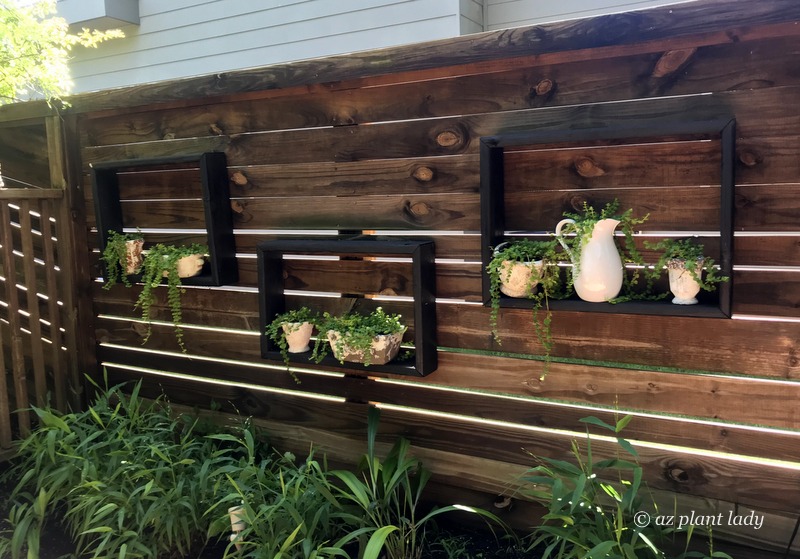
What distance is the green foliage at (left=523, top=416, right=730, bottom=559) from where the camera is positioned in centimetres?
179

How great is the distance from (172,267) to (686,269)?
2044 millimetres

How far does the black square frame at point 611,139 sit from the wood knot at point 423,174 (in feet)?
0.95

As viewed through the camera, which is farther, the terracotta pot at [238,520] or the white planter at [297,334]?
the white planter at [297,334]

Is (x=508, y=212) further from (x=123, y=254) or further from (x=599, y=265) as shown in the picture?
(x=123, y=254)

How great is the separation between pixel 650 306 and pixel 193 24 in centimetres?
Answer: 408

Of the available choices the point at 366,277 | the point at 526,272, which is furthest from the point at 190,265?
the point at 526,272

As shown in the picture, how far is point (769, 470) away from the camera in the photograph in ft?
6.15

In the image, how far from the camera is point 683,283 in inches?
69.6

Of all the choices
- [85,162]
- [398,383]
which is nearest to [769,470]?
[398,383]

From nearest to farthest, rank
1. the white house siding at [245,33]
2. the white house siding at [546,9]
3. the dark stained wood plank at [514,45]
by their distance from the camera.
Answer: the dark stained wood plank at [514,45]
the white house siding at [546,9]
the white house siding at [245,33]

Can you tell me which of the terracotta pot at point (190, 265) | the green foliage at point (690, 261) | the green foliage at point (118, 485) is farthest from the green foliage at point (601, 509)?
the terracotta pot at point (190, 265)

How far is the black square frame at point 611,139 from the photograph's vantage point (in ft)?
5.52

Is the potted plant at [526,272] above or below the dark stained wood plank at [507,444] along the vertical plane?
above

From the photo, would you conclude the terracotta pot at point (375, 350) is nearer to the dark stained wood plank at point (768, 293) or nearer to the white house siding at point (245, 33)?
the dark stained wood plank at point (768, 293)
